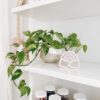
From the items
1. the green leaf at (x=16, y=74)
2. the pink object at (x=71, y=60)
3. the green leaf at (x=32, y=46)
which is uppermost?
the green leaf at (x=32, y=46)

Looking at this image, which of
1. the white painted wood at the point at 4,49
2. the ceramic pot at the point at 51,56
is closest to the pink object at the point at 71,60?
the ceramic pot at the point at 51,56

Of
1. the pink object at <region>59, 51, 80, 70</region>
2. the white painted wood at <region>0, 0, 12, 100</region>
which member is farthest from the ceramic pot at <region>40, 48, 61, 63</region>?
the white painted wood at <region>0, 0, 12, 100</region>

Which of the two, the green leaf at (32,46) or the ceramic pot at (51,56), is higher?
the green leaf at (32,46)

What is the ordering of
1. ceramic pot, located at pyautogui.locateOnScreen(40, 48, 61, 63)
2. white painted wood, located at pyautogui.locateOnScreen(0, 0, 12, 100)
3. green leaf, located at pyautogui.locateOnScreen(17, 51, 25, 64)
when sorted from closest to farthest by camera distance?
green leaf, located at pyautogui.locateOnScreen(17, 51, 25, 64) < ceramic pot, located at pyautogui.locateOnScreen(40, 48, 61, 63) < white painted wood, located at pyautogui.locateOnScreen(0, 0, 12, 100)

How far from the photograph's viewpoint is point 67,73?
52 cm

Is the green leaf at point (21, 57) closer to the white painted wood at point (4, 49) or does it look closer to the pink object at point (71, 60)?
the pink object at point (71, 60)

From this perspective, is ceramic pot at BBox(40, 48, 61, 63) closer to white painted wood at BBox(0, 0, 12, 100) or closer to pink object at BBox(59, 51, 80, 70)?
pink object at BBox(59, 51, 80, 70)

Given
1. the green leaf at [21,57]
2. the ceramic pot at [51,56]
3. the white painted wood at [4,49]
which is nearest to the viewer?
the green leaf at [21,57]

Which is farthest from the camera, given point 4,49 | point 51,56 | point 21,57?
point 4,49

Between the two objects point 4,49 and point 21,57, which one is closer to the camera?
point 21,57

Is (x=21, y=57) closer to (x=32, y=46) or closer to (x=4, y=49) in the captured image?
(x=32, y=46)

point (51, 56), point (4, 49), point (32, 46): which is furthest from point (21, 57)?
point (4, 49)

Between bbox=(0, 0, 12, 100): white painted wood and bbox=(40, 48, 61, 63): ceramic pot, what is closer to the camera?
bbox=(40, 48, 61, 63): ceramic pot

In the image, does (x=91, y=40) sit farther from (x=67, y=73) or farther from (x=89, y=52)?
(x=67, y=73)
